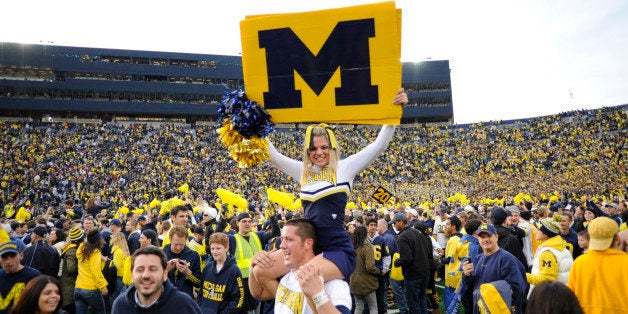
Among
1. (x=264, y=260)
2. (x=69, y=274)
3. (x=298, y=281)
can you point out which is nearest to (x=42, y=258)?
(x=69, y=274)

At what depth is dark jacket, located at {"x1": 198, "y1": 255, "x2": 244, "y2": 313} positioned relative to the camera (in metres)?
5.78

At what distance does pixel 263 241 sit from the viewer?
9.18m

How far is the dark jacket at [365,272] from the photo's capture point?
7933 mm

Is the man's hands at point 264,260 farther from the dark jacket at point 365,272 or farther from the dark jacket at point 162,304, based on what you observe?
the dark jacket at point 365,272

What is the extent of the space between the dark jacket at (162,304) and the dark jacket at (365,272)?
4805mm

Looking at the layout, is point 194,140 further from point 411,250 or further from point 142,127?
point 411,250

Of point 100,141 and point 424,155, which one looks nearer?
point 100,141

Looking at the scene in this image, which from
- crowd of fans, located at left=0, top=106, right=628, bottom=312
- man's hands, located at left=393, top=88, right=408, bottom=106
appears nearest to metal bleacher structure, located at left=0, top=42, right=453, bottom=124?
crowd of fans, located at left=0, top=106, right=628, bottom=312

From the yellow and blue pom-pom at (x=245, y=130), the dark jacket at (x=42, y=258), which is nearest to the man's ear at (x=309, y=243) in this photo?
the yellow and blue pom-pom at (x=245, y=130)

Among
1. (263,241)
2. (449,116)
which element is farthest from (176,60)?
(263,241)

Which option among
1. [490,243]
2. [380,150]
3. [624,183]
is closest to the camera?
[380,150]

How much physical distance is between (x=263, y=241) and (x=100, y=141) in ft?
134

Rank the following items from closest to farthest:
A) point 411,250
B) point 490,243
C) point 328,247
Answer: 1. point 328,247
2. point 490,243
3. point 411,250

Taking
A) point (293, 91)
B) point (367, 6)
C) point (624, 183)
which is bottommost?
point (624, 183)
